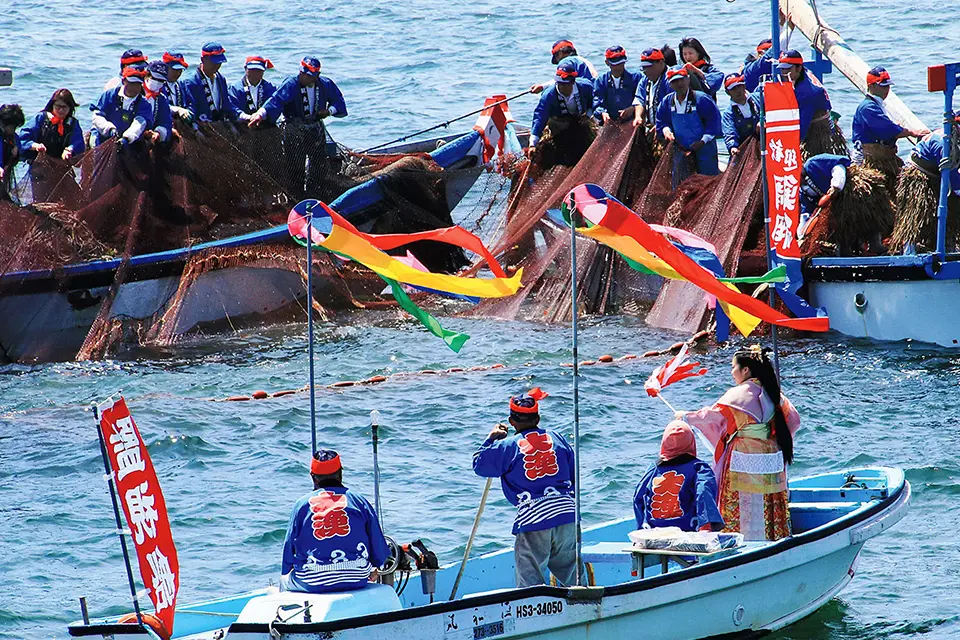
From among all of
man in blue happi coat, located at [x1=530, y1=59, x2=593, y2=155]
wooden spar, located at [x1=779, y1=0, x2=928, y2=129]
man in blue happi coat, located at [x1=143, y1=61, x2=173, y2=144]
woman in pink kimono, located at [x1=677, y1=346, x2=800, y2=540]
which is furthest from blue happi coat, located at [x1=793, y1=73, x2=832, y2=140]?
woman in pink kimono, located at [x1=677, y1=346, x2=800, y2=540]

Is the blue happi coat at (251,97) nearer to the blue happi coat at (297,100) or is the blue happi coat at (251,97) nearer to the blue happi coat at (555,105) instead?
the blue happi coat at (297,100)

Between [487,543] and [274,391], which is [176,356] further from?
[487,543]

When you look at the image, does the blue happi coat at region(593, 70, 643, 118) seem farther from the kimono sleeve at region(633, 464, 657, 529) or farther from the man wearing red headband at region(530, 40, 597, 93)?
the kimono sleeve at region(633, 464, 657, 529)

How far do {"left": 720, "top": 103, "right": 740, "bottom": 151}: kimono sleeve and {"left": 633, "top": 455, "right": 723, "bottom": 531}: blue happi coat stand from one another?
8.20 metres

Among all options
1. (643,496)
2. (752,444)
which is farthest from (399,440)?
(752,444)

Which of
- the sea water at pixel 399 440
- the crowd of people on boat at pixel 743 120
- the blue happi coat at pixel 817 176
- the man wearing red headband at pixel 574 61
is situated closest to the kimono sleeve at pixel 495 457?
the sea water at pixel 399 440

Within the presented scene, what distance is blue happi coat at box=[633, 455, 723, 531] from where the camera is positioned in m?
9.27

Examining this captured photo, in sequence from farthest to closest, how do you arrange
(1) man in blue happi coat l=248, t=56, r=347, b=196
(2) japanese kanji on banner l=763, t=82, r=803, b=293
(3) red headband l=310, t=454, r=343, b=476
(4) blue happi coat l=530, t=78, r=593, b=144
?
(4) blue happi coat l=530, t=78, r=593, b=144
(1) man in blue happi coat l=248, t=56, r=347, b=196
(2) japanese kanji on banner l=763, t=82, r=803, b=293
(3) red headband l=310, t=454, r=343, b=476

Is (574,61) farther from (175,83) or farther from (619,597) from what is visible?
(619,597)

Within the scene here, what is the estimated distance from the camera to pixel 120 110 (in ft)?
55.7

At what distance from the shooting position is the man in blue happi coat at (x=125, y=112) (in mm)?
16547

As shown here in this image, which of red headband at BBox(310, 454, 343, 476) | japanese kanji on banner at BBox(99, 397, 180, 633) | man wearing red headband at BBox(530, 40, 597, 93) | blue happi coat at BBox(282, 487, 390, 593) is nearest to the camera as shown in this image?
japanese kanji on banner at BBox(99, 397, 180, 633)

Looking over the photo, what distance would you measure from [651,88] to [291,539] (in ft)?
33.8

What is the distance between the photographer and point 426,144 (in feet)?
70.4
